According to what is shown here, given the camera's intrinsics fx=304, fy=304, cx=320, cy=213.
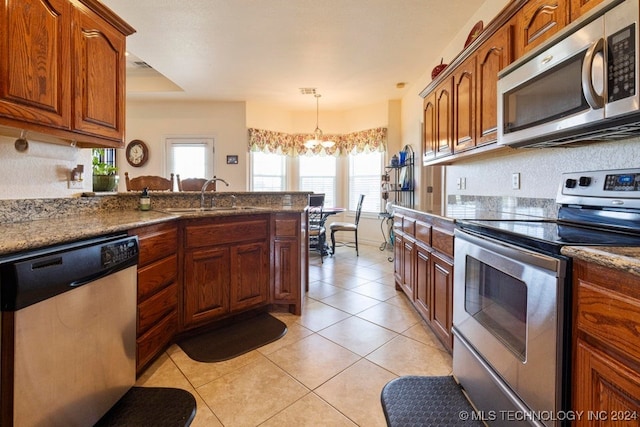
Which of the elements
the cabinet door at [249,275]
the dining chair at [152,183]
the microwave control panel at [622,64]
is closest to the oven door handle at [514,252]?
the microwave control panel at [622,64]

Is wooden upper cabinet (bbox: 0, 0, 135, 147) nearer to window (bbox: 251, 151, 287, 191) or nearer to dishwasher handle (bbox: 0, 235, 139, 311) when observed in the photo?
dishwasher handle (bbox: 0, 235, 139, 311)

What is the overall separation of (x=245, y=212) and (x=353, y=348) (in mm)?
1251

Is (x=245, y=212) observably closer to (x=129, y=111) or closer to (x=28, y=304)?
(x=28, y=304)

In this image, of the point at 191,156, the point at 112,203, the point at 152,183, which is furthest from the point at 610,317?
the point at 191,156

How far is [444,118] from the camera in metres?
2.67

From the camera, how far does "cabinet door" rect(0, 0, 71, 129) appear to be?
1334 mm

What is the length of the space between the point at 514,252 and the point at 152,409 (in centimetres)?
177

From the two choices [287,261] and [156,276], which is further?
[287,261]

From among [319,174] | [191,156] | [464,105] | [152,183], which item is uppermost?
[191,156]

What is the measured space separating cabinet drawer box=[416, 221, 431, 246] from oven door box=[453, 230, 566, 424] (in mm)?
508

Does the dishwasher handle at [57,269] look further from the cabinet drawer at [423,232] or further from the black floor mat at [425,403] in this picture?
the cabinet drawer at [423,232]

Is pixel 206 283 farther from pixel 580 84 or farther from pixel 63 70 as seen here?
pixel 580 84

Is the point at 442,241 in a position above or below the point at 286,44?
below

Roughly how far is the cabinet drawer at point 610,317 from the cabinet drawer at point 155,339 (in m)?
1.94
